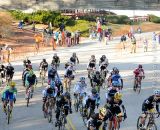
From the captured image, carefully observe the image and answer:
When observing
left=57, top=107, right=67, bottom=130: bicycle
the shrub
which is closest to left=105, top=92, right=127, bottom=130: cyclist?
left=57, top=107, right=67, bottom=130: bicycle

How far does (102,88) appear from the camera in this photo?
27.6m

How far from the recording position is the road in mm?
20719

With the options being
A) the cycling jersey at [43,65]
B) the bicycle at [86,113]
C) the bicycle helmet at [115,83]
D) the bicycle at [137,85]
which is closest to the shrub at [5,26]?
the cycling jersey at [43,65]

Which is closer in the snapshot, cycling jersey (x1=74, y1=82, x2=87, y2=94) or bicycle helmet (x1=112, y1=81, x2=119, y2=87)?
cycling jersey (x1=74, y1=82, x2=87, y2=94)

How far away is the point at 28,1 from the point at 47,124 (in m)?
46.8

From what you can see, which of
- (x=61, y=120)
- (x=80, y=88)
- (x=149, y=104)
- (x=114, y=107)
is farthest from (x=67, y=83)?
(x=114, y=107)

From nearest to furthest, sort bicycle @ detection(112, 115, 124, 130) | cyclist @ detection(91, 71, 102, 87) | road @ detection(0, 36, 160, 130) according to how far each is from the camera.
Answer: bicycle @ detection(112, 115, 124, 130), road @ detection(0, 36, 160, 130), cyclist @ detection(91, 71, 102, 87)

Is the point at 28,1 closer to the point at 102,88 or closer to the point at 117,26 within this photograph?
the point at 117,26

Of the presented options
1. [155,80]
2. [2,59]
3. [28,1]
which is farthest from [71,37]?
[28,1]

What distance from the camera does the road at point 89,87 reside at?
816 inches

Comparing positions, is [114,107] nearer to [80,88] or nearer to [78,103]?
[80,88]

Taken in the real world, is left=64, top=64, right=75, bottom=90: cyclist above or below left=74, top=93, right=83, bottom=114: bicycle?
above

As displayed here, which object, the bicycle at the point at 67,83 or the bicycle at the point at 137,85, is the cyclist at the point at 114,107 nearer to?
the bicycle at the point at 67,83

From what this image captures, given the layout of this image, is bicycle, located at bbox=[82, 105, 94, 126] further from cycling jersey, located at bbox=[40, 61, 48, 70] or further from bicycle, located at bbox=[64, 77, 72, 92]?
cycling jersey, located at bbox=[40, 61, 48, 70]
